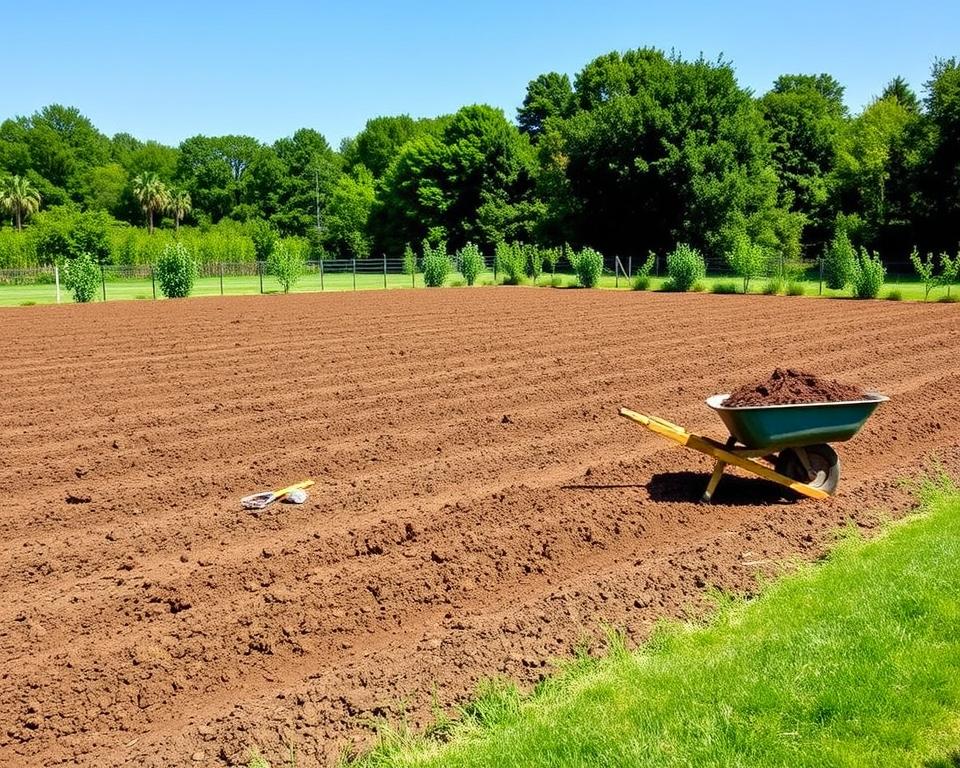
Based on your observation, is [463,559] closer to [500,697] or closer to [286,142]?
[500,697]

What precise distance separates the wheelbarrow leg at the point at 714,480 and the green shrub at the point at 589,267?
31.9m

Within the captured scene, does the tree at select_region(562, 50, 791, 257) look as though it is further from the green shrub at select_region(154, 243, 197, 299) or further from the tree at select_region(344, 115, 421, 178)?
the tree at select_region(344, 115, 421, 178)

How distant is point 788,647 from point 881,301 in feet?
85.9

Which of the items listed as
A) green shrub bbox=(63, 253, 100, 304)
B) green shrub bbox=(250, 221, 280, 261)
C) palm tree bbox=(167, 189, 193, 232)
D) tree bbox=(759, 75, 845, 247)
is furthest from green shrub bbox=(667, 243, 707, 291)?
palm tree bbox=(167, 189, 193, 232)

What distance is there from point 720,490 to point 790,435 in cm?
100

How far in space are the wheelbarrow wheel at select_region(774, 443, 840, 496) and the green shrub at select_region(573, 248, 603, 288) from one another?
104ft

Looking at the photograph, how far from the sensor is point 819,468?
23.6ft

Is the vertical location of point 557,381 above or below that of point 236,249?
below

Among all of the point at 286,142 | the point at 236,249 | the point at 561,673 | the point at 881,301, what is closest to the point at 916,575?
the point at 561,673

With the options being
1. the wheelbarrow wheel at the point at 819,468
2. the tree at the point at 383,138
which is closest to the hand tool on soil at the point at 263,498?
the wheelbarrow wheel at the point at 819,468

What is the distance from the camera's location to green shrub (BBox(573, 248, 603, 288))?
126 ft

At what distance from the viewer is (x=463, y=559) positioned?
5.93 m

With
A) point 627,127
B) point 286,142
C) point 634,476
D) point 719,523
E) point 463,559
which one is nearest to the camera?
point 463,559

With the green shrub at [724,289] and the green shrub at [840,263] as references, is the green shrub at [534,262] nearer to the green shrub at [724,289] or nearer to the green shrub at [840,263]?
the green shrub at [724,289]
